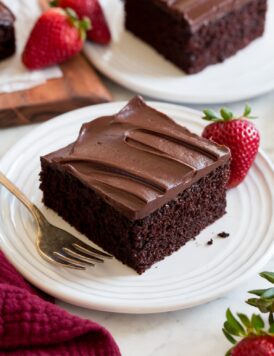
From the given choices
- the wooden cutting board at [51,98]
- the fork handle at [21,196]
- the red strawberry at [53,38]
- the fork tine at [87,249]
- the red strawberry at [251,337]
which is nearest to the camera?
the red strawberry at [251,337]

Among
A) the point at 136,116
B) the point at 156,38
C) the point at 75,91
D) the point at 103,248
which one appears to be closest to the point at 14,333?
the point at 103,248

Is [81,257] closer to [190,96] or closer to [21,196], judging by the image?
[21,196]

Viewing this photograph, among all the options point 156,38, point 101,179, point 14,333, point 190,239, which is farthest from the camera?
point 156,38

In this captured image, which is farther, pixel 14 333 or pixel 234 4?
pixel 234 4

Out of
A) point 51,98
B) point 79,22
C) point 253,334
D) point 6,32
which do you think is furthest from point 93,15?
point 253,334

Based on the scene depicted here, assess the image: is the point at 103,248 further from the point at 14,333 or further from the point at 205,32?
the point at 205,32

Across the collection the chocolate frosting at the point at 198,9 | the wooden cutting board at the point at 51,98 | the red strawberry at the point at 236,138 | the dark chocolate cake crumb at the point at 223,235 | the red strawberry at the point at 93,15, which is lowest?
the wooden cutting board at the point at 51,98

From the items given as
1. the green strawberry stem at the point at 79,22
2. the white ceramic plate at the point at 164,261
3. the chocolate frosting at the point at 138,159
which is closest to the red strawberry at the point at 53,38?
the green strawberry stem at the point at 79,22

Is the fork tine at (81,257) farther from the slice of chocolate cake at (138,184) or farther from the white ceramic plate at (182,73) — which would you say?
the white ceramic plate at (182,73)
